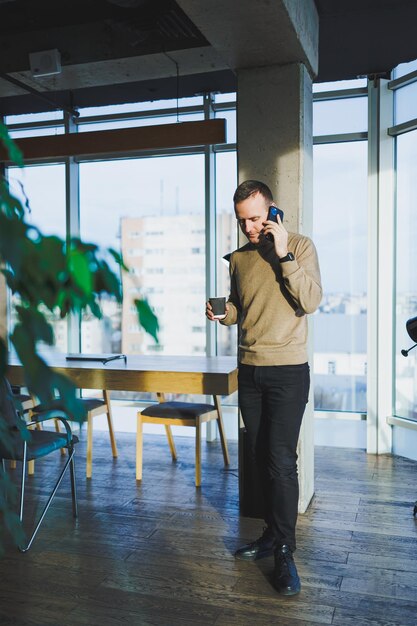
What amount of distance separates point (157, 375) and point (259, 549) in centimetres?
143

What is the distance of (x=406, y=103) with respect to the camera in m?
5.05

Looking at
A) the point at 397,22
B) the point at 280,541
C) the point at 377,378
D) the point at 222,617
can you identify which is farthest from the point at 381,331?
the point at 222,617

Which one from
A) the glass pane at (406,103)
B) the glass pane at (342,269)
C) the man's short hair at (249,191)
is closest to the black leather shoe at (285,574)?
the man's short hair at (249,191)

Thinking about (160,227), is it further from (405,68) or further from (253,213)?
(253,213)

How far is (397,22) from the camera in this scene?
164 inches

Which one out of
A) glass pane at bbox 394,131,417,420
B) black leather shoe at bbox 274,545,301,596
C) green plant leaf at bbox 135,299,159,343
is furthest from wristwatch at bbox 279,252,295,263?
glass pane at bbox 394,131,417,420

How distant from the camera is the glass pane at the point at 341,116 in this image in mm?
5422

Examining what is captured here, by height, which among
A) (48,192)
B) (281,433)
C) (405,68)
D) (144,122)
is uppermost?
(405,68)

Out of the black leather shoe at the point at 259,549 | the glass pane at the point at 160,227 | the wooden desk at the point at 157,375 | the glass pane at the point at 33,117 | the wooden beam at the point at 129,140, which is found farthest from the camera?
the glass pane at the point at 33,117

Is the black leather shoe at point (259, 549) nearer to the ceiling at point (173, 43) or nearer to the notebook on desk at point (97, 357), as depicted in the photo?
the notebook on desk at point (97, 357)

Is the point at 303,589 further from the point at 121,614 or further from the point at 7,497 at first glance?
the point at 7,497

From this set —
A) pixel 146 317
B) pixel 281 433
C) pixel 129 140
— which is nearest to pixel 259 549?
pixel 281 433

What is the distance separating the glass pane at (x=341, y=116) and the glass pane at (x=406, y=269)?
463 millimetres

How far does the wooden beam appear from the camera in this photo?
15.0 feet
